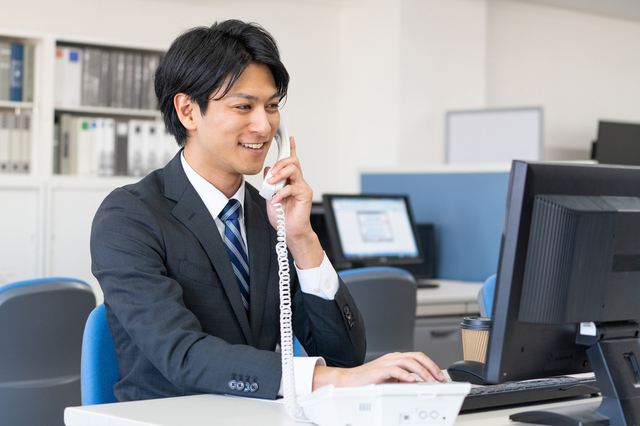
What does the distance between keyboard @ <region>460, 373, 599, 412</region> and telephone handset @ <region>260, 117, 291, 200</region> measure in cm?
54

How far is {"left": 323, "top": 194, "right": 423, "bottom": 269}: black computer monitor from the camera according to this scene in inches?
129

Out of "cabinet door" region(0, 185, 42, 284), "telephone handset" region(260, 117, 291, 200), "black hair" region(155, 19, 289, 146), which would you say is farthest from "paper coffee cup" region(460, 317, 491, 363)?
"cabinet door" region(0, 185, 42, 284)

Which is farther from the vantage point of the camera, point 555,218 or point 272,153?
point 272,153

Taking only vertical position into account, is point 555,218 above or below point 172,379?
above

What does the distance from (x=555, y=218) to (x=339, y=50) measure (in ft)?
15.9

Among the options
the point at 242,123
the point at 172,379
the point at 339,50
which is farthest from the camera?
the point at 339,50

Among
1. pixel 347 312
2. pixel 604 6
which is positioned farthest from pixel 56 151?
pixel 604 6

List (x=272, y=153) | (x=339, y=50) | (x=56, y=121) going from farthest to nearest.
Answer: (x=339, y=50), (x=272, y=153), (x=56, y=121)

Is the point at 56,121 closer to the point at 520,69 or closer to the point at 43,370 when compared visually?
the point at 43,370

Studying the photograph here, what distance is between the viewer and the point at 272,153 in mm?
5195

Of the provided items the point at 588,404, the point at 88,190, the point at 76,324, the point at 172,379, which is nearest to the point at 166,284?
the point at 172,379

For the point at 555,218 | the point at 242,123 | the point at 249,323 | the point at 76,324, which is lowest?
the point at 76,324

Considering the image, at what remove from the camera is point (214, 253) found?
137 centimetres

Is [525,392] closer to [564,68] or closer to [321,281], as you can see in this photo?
[321,281]
